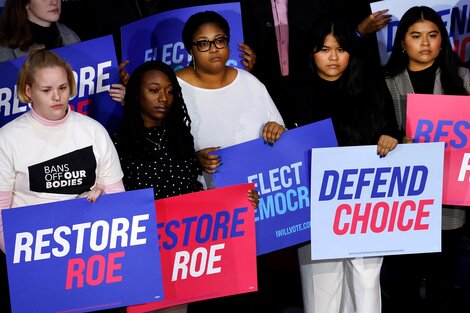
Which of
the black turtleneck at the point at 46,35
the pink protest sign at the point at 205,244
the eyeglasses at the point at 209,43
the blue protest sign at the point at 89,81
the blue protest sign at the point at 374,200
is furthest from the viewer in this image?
the black turtleneck at the point at 46,35

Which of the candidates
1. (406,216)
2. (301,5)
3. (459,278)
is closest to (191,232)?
(406,216)

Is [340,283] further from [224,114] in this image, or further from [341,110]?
[224,114]

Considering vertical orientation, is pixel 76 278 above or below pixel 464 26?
below

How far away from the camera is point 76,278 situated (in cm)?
346

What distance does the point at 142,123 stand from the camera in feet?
12.3

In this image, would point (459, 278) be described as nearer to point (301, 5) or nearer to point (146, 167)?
point (301, 5)

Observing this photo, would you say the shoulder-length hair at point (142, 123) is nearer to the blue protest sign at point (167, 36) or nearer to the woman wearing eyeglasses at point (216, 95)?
the woman wearing eyeglasses at point (216, 95)

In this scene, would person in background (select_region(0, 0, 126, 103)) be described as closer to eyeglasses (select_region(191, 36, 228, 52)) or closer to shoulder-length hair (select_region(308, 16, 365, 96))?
eyeglasses (select_region(191, 36, 228, 52))

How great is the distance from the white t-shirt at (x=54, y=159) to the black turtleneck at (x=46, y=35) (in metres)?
1.02

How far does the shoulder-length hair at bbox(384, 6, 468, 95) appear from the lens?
13.9 ft

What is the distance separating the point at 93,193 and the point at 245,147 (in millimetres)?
747

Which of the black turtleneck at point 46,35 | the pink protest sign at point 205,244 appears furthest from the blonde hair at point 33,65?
the black turtleneck at point 46,35

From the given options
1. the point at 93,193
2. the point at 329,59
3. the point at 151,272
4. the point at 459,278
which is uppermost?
the point at 329,59

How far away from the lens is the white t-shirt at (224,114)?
3967 mm
